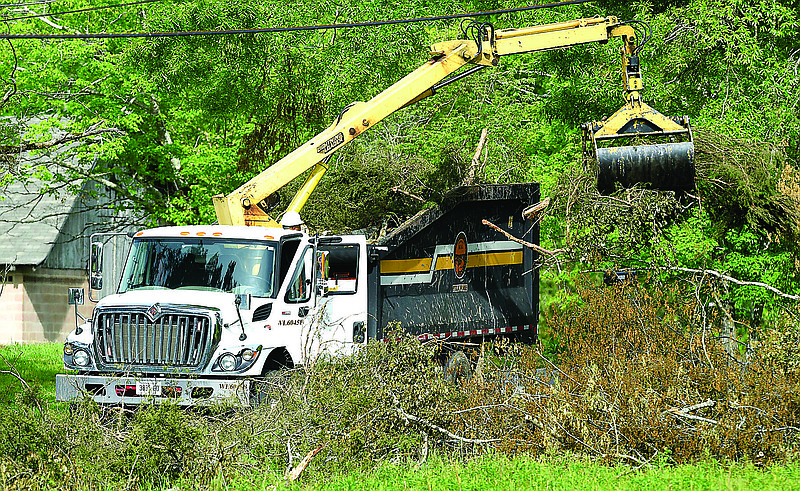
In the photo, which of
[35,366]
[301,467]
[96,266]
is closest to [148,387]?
[96,266]

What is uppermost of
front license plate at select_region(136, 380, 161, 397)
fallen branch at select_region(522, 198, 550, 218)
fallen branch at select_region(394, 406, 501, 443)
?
fallen branch at select_region(522, 198, 550, 218)

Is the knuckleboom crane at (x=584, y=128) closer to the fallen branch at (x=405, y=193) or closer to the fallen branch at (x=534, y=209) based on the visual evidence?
the fallen branch at (x=405, y=193)

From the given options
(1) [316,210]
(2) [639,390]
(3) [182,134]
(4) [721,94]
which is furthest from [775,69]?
(3) [182,134]

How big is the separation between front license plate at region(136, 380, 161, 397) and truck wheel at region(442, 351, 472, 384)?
4477 millimetres

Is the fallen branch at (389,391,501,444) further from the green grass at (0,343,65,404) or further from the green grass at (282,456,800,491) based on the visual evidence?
the green grass at (0,343,65,404)

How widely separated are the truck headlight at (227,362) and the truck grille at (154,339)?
0.21 meters

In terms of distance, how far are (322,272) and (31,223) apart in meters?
21.9

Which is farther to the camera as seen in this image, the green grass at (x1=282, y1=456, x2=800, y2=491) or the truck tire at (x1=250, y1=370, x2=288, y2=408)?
the truck tire at (x1=250, y1=370, x2=288, y2=408)

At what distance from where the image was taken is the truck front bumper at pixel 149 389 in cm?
991

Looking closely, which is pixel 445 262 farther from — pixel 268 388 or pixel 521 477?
pixel 521 477

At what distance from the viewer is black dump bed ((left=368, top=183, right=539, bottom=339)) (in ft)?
41.7

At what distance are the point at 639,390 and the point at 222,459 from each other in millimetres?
3882

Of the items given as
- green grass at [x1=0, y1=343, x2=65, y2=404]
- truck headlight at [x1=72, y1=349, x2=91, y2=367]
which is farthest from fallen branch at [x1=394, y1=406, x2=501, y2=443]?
green grass at [x1=0, y1=343, x2=65, y2=404]

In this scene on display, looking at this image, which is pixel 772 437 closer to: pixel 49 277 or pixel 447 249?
pixel 447 249
